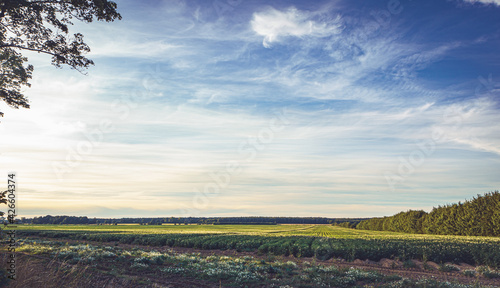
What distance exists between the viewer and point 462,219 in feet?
193

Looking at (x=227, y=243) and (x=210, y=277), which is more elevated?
(x=210, y=277)

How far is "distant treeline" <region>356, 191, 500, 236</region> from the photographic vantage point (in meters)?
52.6

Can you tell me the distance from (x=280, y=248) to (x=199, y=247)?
42.3ft

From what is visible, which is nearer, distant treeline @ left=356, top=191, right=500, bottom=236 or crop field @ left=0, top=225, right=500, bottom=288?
crop field @ left=0, top=225, right=500, bottom=288

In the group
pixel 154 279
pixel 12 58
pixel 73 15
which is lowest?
pixel 154 279

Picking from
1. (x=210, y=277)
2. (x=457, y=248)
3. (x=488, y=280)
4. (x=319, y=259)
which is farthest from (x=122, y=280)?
(x=457, y=248)

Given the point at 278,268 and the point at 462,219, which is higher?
the point at 278,268

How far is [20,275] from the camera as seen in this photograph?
26.2 ft

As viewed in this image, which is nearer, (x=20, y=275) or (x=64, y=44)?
(x=20, y=275)

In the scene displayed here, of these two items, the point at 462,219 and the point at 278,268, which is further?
the point at 462,219

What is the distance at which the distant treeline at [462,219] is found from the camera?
52594mm

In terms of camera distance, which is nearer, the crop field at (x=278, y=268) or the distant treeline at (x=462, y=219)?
the crop field at (x=278, y=268)

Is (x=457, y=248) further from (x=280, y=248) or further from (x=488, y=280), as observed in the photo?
(x=280, y=248)

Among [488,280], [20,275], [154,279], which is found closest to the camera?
[20,275]
